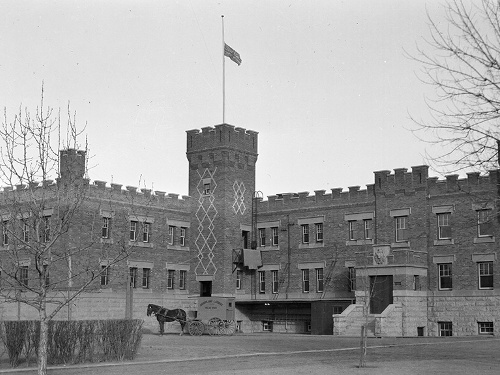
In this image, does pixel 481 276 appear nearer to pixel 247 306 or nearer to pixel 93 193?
pixel 247 306

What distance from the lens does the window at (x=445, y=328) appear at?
1764 inches

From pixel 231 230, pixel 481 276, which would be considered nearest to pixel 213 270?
pixel 231 230

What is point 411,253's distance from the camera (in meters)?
44.5

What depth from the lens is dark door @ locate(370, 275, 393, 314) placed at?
4441 centimetres

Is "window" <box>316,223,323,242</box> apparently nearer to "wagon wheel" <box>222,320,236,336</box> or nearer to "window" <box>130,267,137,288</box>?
"wagon wheel" <box>222,320,236,336</box>

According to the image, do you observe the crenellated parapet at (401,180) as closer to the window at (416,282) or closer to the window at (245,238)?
the window at (416,282)

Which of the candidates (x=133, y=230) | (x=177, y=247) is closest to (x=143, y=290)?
(x=133, y=230)

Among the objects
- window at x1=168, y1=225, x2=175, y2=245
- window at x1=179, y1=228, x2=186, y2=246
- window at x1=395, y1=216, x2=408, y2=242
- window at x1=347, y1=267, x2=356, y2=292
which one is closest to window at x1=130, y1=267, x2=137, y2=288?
window at x1=168, y1=225, x2=175, y2=245

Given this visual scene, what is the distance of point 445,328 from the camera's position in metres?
45.1

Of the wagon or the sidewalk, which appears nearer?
the sidewalk

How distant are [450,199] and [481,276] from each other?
464cm

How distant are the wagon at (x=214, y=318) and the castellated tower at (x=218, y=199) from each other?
5074 millimetres

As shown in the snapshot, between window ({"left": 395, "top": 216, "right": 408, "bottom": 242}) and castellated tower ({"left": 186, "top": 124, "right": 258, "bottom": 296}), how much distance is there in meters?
11.3

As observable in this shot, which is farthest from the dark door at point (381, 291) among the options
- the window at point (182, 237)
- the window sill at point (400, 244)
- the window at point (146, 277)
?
the window at point (146, 277)
